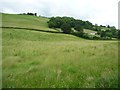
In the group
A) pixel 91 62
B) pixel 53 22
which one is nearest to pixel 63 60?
pixel 91 62

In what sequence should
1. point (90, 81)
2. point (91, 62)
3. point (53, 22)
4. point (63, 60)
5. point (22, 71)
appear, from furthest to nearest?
point (53, 22) < point (63, 60) < point (91, 62) < point (22, 71) < point (90, 81)

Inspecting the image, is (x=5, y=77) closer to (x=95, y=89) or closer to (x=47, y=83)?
(x=47, y=83)

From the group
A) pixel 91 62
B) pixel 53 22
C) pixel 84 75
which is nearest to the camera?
pixel 84 75

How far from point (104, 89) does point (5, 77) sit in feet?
11.9

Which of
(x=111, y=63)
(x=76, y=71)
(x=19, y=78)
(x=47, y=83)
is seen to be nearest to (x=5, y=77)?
(x=19, y=78)

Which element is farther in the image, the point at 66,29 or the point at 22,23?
the point at 22,23

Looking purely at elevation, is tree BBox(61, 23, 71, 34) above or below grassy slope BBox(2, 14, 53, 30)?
below

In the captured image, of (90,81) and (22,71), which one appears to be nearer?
(90,81)

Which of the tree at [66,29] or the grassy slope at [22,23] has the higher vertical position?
the grassy slope at [22,23]

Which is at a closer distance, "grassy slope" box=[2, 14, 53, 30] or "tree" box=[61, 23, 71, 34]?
"grassy slope" box=[2, 14, 53, 30]

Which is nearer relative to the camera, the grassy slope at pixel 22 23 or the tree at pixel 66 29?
the grassy slope at pixel 22 23

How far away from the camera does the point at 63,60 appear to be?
450 inches

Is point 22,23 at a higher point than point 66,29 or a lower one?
higher

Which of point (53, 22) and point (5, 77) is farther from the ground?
point (53, 22)
